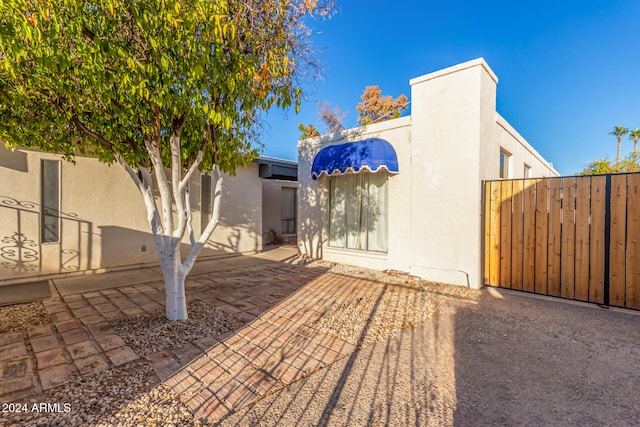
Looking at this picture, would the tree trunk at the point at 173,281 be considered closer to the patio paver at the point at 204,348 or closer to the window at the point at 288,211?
the patio paver at the point at 204,348

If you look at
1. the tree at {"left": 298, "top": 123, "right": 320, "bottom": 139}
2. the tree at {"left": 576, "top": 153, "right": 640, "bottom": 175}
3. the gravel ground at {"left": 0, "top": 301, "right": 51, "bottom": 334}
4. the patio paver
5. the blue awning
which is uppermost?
the tree at {"left": 298, "top": 123, "right": 320, "bottom": 139}

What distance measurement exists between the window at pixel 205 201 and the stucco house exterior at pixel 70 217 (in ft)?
0.13

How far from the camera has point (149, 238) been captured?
10.4m

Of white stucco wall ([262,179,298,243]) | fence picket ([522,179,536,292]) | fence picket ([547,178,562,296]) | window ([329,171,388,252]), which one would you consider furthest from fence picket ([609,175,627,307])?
white stucco wall ([262,179,298,243])

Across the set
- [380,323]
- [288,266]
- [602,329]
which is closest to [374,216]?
[288,266]

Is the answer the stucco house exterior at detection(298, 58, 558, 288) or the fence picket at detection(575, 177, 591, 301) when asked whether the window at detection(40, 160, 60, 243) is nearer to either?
the stucco house exterior at detection(298, 58, 558, 288)

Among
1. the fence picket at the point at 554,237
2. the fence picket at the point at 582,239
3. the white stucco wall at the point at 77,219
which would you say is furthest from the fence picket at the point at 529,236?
the white stucco wall at the point at 77,219

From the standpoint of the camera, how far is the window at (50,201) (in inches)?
332

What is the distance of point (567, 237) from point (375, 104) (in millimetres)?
25476

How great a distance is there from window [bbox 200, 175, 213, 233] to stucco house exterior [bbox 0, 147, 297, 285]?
0.13 feet

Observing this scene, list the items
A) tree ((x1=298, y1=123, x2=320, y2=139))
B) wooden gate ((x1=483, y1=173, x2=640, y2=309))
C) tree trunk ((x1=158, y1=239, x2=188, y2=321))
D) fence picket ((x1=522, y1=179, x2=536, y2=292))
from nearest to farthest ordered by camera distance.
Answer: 1. tree trunk ((x1=158, y1=239, x2=188, y2=321))
2. wooden gate ((x1=483, y1=173, x2=640, y2=309))
3. fence picket ((x1=522, y1=179, x2=536, y2=292))
4. tree ((x1=298, y1=123, x2=320, y2=139))

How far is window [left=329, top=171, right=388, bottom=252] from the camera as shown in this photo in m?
10.4

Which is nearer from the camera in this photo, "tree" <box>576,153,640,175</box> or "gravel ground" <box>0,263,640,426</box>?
"gravel ground" <box>0,263,640,426</box>

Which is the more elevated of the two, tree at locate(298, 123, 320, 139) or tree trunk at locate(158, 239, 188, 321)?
tree at locate(298, 123, 320, 139)
